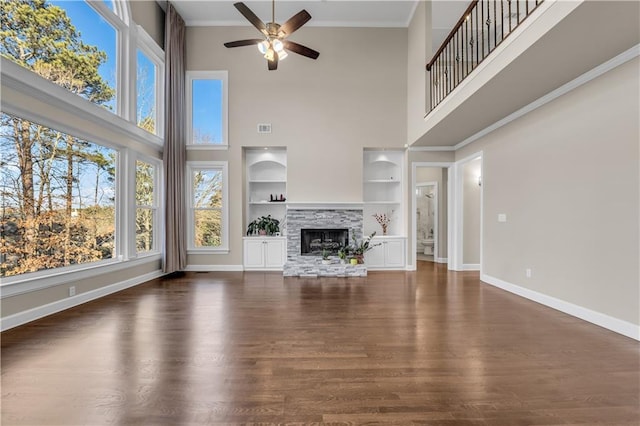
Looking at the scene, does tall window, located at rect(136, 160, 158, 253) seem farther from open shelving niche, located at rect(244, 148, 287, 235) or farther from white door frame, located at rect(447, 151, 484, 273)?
white door frame, located at rect(447, 151, 484, 273)

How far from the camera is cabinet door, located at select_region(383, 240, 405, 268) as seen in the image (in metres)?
6.81

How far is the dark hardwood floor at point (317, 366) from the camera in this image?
5.91 feet

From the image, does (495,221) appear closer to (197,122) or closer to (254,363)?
(254,363)

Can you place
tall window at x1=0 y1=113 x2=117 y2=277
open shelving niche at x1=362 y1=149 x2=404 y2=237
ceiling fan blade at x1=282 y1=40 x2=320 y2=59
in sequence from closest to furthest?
tall window at x1=0 y1=113 x2=117 y2=277 → ceiling fan blade at x1=282 y1=40 x2=320 y2=59 → open shelving niche at x1=362 y1=149 x2=404 y2=237

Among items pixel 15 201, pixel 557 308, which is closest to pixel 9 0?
pixel 15 201

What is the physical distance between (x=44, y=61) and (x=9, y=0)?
24.4 inches

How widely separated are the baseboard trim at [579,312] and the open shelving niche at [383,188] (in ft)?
9.10

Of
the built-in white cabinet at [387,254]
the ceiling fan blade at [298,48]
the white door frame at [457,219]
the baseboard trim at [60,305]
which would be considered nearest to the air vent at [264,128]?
the ceiling fan blade at [298,48]

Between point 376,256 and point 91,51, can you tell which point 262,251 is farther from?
point 91,51

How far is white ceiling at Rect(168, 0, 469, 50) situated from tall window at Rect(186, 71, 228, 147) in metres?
1.19

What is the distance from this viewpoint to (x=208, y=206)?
272 inches

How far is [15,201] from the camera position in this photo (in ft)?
11.0

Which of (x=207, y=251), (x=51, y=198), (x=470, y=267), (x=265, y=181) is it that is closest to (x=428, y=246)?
(x=470, y=267)

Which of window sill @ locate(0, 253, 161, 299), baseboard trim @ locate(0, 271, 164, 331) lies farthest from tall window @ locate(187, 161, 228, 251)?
window sill @ locate(0, 253, 161, 299)
